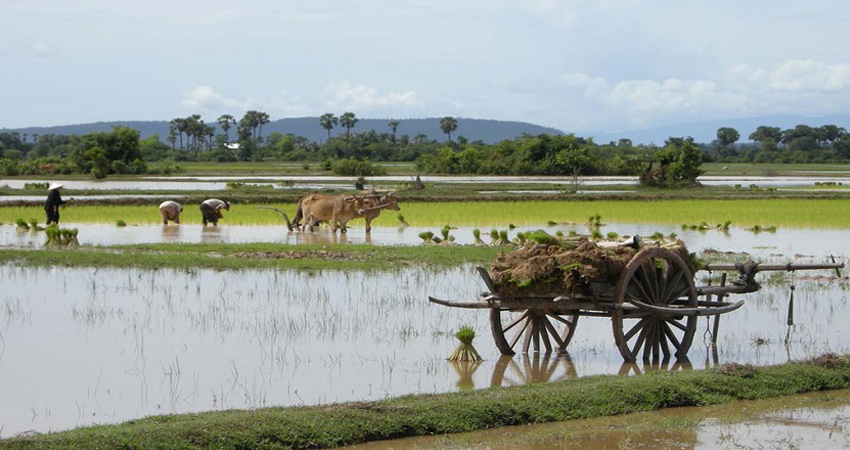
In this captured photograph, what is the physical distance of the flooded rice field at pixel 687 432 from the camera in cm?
670

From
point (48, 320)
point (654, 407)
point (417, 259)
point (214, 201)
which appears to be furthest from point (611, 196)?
point (654, 407)

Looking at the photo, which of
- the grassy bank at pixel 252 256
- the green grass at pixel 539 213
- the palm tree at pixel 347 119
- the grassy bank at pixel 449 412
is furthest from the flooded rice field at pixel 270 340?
the palm tree at pixel 347 119

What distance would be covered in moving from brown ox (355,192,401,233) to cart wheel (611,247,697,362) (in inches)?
557

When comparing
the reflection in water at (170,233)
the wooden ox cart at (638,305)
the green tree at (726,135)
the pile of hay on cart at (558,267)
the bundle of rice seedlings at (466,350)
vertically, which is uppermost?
the green tree at (726,135)

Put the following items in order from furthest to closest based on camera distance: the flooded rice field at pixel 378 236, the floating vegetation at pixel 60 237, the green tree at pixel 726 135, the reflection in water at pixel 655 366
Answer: the green tree at pixel 726 135, the flooded rice field at pixel 378 236, the floating vegetation at pixel 60 237, the reflection in water at pixel 655 366

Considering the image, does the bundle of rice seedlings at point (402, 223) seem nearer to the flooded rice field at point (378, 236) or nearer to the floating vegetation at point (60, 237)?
the flooded rice field at point (378, 236)

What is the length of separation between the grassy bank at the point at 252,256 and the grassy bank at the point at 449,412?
342 inches

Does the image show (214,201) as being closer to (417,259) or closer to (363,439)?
(417,259)

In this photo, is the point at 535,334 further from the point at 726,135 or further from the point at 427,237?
the point at 726,135

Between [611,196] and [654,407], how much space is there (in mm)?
29071

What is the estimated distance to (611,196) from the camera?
36312 mm

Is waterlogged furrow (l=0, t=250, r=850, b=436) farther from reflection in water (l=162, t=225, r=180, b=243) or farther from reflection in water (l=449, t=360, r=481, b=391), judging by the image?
reflection in water (l=162, t=225, r=180, b=243)

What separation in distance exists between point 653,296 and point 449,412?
3.07m

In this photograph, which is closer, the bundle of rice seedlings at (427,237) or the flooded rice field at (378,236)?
the bundle of rice seedlings at (427,237)
